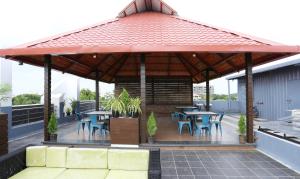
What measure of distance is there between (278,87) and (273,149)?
809 centimetres

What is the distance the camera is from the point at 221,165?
16.4ft

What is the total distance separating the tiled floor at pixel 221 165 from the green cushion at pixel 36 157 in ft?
7.30

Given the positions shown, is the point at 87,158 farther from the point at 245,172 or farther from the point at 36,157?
the point at 245,172

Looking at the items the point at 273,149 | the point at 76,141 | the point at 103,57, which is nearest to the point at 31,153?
the point at 76,141

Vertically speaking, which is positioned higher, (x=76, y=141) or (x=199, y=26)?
(x=199, y=26)

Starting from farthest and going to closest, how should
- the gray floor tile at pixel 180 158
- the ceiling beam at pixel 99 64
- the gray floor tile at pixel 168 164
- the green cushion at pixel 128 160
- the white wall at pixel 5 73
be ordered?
1. the ceiling beam at pixel 99 64
2. the white wall at pixel 5 73
3. the gray floor tile at pixel 180 158
4. the gray floor tile at pixel 168 164
5. the green cushion at pixel 128 160

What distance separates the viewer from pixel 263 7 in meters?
23.2

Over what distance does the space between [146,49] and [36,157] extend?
3541mm

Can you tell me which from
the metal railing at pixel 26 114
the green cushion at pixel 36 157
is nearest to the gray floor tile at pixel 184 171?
the green cushion at pixel 36 157

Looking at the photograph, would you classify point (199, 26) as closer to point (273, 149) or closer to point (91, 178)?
point (273, 149)

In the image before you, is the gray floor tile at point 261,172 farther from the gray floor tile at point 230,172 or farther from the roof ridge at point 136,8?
the roof ridge at point 136,8

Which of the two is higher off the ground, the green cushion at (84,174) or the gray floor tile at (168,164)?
the green cushion at (84,174)

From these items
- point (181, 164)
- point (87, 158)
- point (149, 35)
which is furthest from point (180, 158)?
point (149, 35)

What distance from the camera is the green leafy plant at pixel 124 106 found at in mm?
6301
